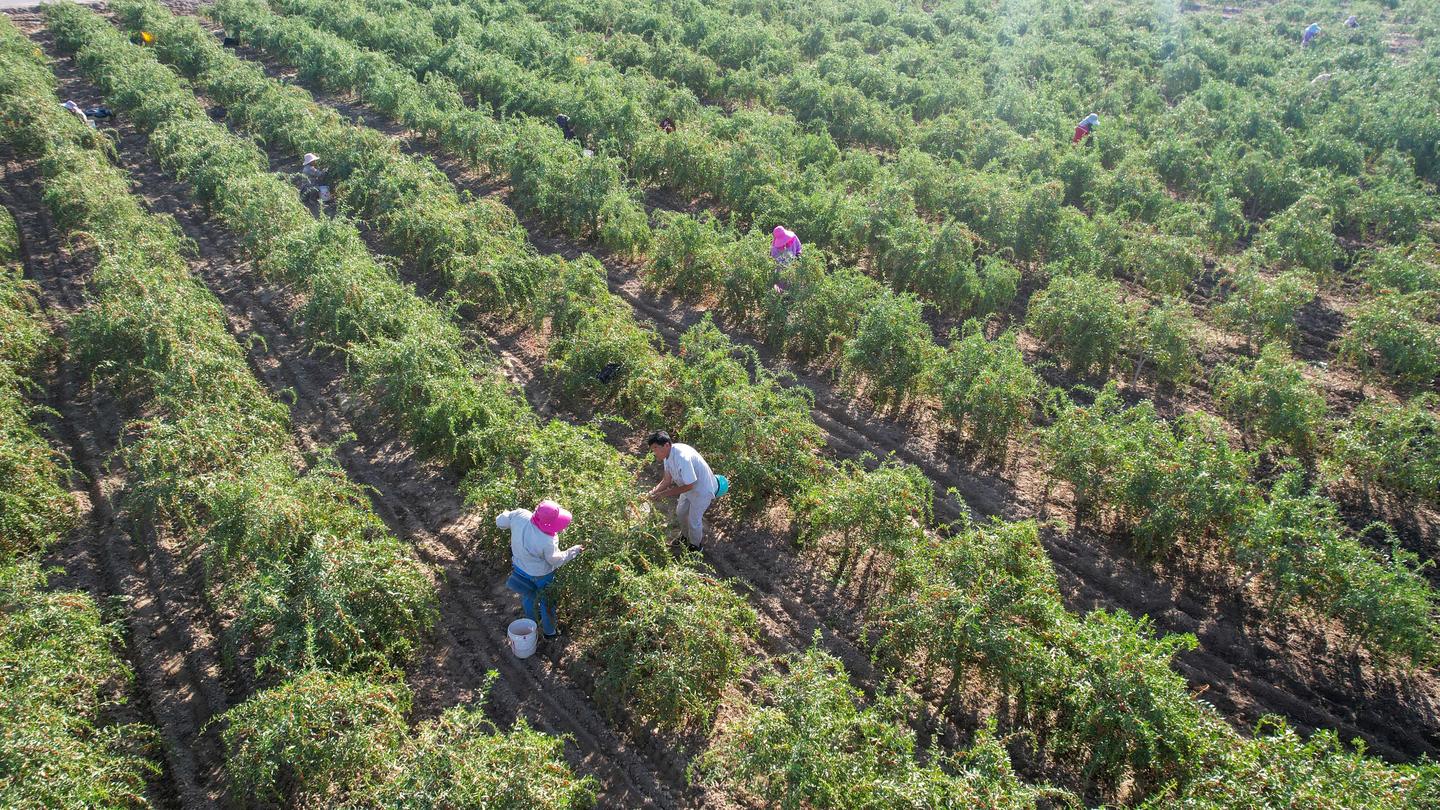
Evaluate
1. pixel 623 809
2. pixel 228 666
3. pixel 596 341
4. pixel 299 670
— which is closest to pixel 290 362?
pixel 596 341

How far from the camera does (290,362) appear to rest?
1070 cm

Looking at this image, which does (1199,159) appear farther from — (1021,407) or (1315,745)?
(1315,745)

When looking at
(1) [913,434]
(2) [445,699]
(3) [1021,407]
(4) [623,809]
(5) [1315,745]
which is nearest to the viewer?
(5) [1315,745]

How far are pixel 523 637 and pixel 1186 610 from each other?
6456mm

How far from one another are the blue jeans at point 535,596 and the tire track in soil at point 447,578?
0.29m

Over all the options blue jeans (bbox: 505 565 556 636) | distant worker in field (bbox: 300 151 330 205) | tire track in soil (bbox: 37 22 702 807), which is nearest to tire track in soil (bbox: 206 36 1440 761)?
blue jeans (bbox: 505 565 556 636)

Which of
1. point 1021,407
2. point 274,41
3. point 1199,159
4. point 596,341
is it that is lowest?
point 274,41

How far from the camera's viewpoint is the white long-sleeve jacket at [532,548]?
6.59 meters

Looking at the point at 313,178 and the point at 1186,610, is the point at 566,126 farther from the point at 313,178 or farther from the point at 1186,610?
the point at 1186,610

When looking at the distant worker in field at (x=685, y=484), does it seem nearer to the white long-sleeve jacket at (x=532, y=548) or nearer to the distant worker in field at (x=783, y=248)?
the white long-sleeve jacket at (x=532, y=548)

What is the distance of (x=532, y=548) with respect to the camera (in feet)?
21.6

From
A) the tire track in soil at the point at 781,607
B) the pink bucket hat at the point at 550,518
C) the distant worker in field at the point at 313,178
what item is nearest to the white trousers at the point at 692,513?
the tire track in soil at the point at 781,607

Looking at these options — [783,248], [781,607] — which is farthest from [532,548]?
[783,248]

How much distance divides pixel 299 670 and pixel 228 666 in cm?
117
